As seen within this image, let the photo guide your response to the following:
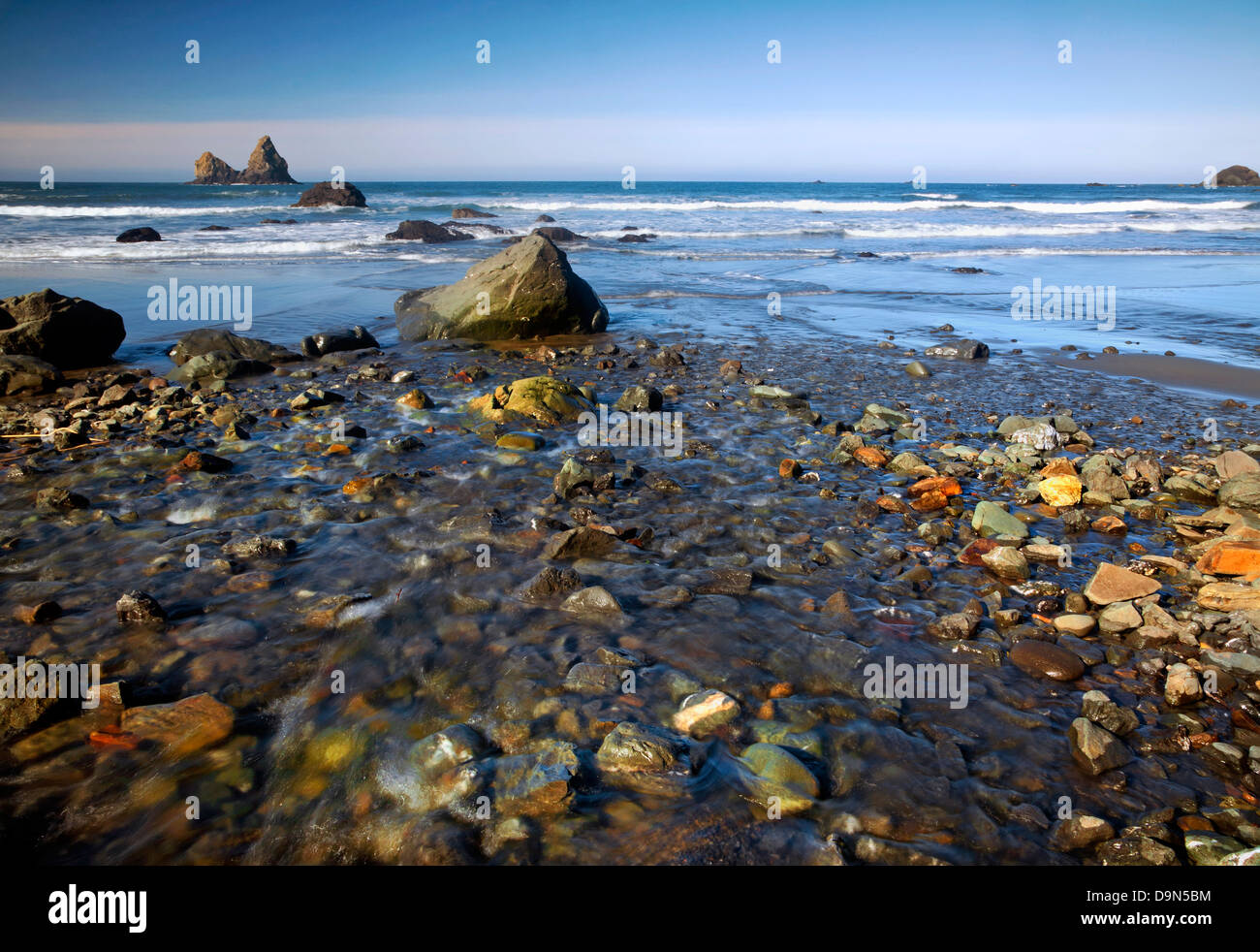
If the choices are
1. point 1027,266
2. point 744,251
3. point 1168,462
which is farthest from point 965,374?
point 744,251

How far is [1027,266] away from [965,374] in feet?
47.6

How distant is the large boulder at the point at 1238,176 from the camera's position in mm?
89938

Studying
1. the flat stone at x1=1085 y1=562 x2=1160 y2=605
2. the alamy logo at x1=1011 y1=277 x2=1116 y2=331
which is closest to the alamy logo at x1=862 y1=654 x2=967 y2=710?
the flat stone at x1=1085 y1=562 x2=1160 y2=605

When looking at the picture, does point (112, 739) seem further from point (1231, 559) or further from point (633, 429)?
point (1231, 559)

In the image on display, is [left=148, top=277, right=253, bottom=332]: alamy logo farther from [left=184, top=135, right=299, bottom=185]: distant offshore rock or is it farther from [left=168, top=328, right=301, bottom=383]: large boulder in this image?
[left=184, top=135, right=299, bottom=185]: distant offshore rock

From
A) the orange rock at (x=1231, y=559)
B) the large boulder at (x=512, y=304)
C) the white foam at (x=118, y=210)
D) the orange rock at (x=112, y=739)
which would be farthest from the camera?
the white foam at (x=118, y=210)

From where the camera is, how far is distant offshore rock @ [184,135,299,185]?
8806 cm

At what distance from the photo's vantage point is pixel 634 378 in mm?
9180

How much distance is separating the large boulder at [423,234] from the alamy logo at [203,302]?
1297 centimetres

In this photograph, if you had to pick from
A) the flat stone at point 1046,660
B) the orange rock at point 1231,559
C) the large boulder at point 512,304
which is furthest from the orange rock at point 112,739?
the large boulder at point 512,304

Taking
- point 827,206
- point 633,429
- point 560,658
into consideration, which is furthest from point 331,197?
point 560,658

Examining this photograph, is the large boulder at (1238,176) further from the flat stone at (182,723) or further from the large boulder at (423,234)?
the flat stone at (182,723)

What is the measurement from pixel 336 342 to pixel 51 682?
7806 millimetres

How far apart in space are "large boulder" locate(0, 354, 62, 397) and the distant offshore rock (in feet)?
311
